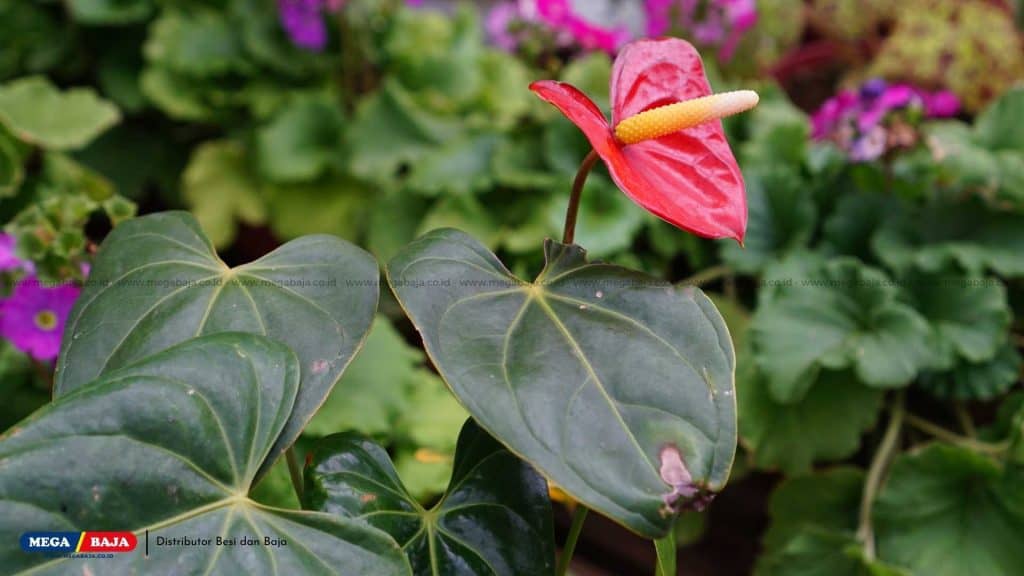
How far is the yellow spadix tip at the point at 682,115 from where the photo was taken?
550 mm

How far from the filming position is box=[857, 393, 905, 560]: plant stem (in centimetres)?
96

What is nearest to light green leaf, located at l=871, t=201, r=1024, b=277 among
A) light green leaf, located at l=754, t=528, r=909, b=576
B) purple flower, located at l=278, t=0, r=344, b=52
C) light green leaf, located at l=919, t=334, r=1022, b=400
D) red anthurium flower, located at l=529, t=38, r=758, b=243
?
light green leaf, located at l=919, t=334, r=1022, b=400

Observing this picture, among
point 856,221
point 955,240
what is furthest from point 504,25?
point 955,240

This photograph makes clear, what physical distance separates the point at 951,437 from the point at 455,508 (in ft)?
2.59

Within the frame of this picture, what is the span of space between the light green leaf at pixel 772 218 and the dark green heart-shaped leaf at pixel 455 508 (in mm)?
694

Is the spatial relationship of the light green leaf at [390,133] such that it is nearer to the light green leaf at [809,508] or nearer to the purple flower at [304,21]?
the purple flower at [304,21]

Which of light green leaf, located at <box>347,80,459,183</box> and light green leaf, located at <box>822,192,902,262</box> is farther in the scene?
light green leaf, located at <box>347,80,459,183</box>

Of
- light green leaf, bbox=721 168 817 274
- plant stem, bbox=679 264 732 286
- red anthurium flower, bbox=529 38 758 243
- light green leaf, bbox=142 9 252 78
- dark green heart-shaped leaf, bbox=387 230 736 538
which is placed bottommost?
plant stem, bbox=679 264 732 286

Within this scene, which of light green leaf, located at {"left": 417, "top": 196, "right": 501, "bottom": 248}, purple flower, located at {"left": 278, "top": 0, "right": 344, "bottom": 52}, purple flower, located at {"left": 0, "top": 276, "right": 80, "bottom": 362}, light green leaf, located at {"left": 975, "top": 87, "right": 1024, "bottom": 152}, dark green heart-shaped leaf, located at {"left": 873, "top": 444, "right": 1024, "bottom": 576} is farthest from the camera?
purple flower, located at {"left": 278, "top": 0, "right": 344, "bottom": 52}

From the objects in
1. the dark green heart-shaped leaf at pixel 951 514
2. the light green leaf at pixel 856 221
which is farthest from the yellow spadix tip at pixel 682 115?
the light green leaf at pixel 856 221

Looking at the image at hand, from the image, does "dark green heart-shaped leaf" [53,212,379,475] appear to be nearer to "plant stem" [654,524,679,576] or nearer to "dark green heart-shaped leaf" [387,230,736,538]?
"dark green heart-shaped leaf" [387,230,736,538]

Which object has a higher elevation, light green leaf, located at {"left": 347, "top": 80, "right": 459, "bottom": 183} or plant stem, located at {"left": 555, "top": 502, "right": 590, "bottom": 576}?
plant stem, located at {"left": 555, "top": 502, "right": 590, "bottom": 576}

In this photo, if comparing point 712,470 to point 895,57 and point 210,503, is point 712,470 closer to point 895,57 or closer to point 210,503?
point 210,503

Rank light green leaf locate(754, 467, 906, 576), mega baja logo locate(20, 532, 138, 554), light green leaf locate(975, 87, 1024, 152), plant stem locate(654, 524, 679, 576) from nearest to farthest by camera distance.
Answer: mega baja logo locate(20, 532, 138, 554), plant stem locate(654, 524, 679, 576), light green leaf locate(754, 467, 906, 576), light green leaf locate(975, 87, 1024, 152)
